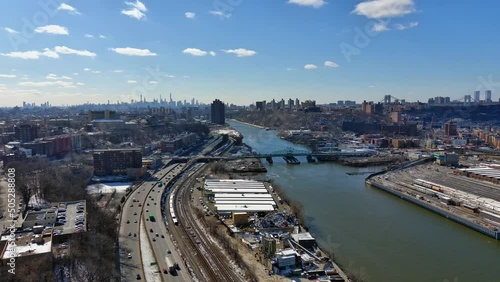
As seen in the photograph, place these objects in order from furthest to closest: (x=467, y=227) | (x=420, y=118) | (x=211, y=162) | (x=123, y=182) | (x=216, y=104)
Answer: (x=216, y=104) < (x=420, y=118) < (x=211, y=162) < (x=123, y=182) < (x=467, y=227)

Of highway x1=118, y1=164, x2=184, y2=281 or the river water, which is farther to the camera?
the river water

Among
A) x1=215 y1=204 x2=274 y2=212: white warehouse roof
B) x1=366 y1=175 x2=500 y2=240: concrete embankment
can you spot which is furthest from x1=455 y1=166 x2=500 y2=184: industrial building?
x1=215 y1=204 x2=274 y2=212: white warehouse roof

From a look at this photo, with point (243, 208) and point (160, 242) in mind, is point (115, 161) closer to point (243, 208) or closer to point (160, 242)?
point (243, 208)

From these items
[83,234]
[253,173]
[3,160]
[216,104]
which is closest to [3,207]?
[83,234]

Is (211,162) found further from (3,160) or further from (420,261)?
(420,261)

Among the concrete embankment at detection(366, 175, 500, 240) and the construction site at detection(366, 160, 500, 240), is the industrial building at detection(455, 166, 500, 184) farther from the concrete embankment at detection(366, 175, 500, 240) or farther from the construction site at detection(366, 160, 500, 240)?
the concrete embankment at detection(366, 175, 500, 240)

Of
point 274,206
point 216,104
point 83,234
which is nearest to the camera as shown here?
point 83,234

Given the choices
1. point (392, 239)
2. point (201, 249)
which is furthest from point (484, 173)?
point (201, 249)
